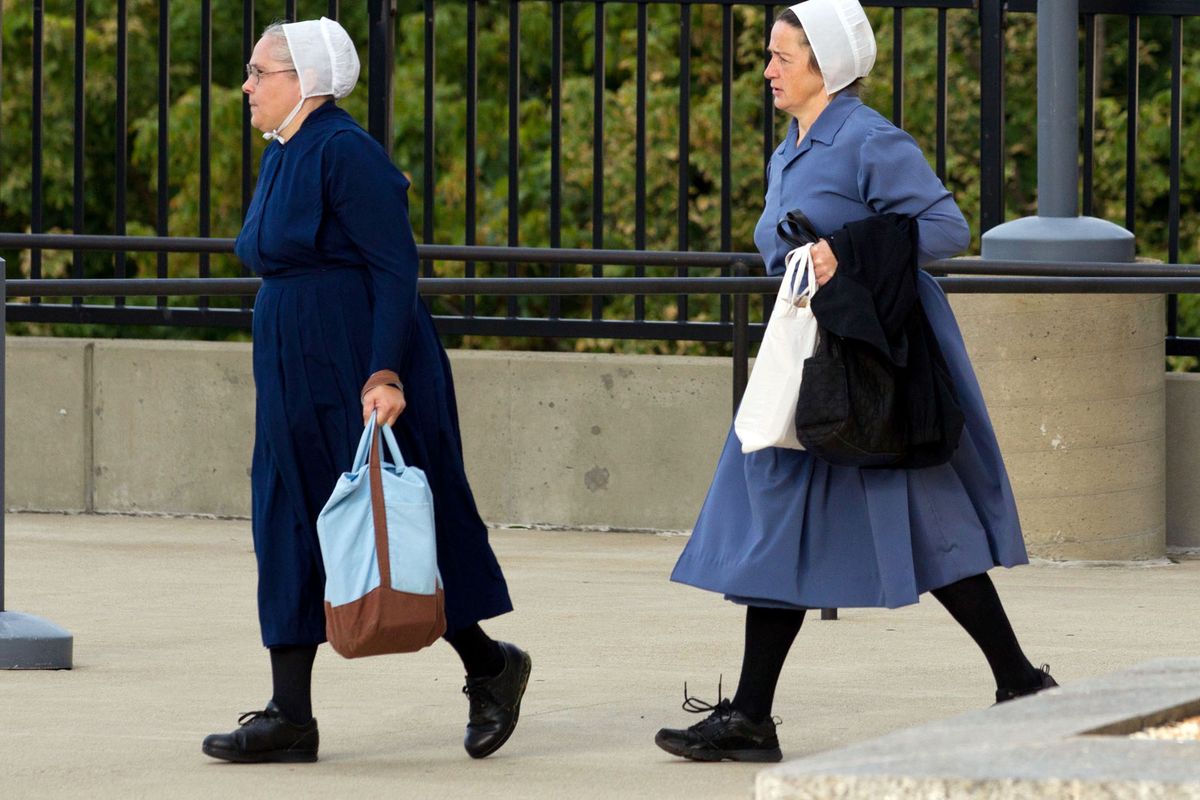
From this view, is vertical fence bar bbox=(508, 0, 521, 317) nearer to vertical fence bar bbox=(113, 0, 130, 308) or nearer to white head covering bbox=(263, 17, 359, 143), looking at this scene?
vertical fence bar bbox=(113, 0, 130, 308)

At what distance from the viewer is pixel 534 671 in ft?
19.7

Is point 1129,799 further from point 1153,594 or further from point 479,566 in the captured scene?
point 1153,594

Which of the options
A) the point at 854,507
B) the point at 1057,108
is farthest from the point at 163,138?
the point at 854,507

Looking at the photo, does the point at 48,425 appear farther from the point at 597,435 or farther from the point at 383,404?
the point at 383,404

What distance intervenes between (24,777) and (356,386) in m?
1.00

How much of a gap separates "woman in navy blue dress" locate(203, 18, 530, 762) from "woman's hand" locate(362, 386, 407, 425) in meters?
0.01

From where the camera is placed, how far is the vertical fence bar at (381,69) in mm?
8945

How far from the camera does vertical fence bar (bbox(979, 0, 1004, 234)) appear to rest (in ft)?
27.9

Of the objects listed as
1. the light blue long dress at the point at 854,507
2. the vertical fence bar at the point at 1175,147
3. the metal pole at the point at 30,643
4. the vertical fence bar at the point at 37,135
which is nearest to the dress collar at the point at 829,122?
the light blue long dress at the point at 854,507

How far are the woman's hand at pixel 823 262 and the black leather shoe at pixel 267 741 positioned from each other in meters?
1.37

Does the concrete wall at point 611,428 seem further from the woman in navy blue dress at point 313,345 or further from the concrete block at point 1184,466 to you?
the woman in navy blue dress at point 313,345

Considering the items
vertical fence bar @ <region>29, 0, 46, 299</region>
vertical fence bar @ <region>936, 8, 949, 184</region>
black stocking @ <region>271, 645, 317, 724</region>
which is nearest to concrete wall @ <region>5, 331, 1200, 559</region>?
Result: vertical fence bar @ <region>29, 0, 46, 299</region>

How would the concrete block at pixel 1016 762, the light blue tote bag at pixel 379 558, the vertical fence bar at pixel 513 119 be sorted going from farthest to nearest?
the vertical fence bar at pixel 513 119
the light blue tote bag at pixel 379 558
the concrete block at pixel 1016 762

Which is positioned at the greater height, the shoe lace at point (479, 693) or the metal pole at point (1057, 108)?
the metal pole at point (1057, 108)
